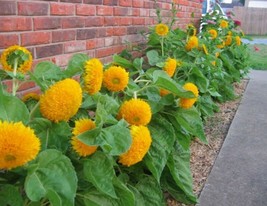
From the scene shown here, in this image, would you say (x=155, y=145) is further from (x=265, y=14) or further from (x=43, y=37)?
(x=265, y=14)

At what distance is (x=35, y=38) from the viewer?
104 inches

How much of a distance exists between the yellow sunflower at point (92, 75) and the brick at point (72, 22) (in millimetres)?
1361

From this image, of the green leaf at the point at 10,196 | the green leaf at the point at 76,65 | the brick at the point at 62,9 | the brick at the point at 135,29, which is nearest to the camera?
the green leaf at the point at 10,196

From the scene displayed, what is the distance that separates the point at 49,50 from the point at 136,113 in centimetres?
126

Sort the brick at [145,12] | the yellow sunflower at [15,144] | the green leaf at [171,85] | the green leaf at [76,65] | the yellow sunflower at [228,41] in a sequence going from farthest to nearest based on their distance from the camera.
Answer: the yellow sunflower at [228,41]
the brick at [145,12]
the green leaf at [171,85]
the green leaf at [76,65]
the yellow sunflower at [15,144]

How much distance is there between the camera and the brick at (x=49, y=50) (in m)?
2.70

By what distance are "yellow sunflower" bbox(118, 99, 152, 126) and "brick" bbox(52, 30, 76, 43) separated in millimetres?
1255

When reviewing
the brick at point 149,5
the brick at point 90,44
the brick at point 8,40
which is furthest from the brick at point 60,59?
the brick at point 149,5

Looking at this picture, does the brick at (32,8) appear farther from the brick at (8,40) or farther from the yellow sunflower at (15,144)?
the yellow sunflower at (15,144)

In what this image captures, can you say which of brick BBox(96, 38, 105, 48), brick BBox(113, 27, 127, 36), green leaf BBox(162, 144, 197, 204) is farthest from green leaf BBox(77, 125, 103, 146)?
brick BBox(113, 27, 127, 36)

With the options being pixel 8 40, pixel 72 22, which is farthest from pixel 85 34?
pixel 8 40

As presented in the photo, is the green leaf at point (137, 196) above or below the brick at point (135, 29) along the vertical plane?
below

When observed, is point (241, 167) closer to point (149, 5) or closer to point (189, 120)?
point (189, 120)

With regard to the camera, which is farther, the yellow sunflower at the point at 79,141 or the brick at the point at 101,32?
the brick at the point at 101,32
